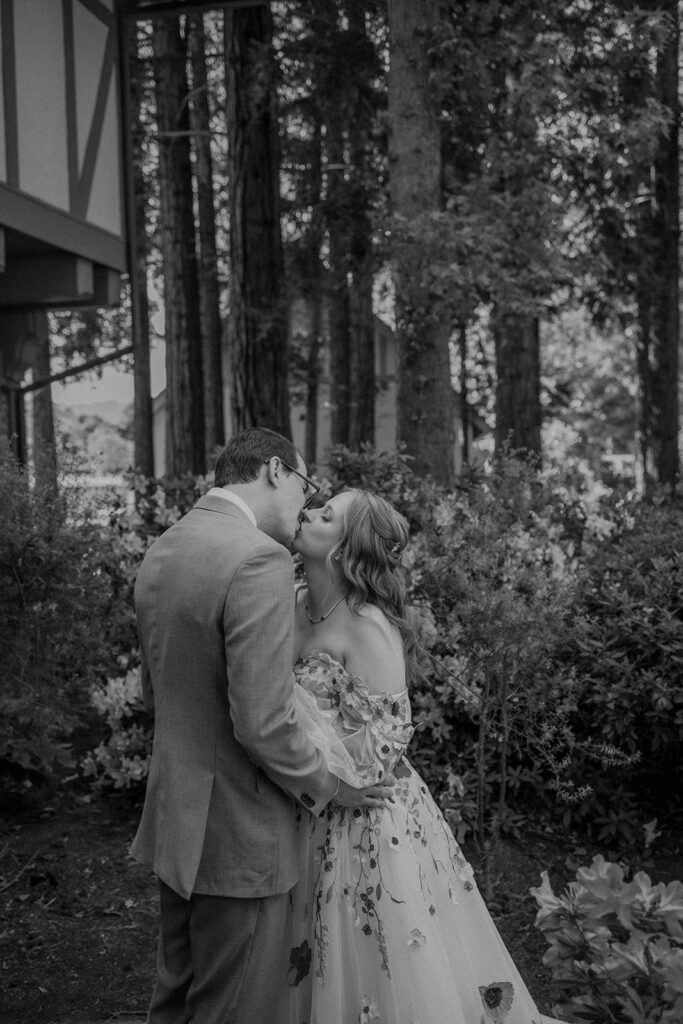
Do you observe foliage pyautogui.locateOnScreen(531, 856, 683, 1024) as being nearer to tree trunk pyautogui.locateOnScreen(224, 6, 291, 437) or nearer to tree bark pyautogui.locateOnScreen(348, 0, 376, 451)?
tree bark pyautogui.locateOnScreen(348, 0, 376, 451)

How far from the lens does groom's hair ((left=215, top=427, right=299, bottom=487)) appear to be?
292cm

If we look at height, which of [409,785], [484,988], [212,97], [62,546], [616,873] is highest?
[212,97]

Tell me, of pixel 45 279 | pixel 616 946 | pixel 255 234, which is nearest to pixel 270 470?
pixel 616 946

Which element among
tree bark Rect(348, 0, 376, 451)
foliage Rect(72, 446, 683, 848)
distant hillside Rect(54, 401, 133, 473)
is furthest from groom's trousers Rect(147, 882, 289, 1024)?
distant hillside Rect(54, 401, 133, 473)

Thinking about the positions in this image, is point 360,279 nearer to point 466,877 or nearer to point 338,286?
point 338,286

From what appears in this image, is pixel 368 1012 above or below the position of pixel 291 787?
below

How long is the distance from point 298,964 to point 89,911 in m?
2.18

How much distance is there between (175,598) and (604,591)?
11.1ft

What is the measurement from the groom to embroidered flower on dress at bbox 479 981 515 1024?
29.2 inches

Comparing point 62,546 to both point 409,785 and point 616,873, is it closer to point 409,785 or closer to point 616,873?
point 409,785

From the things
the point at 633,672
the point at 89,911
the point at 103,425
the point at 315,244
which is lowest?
the point at 89,911

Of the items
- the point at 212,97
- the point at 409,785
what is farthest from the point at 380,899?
the point at 212,97

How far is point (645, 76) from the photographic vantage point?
462 inches

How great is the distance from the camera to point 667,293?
15461mm
